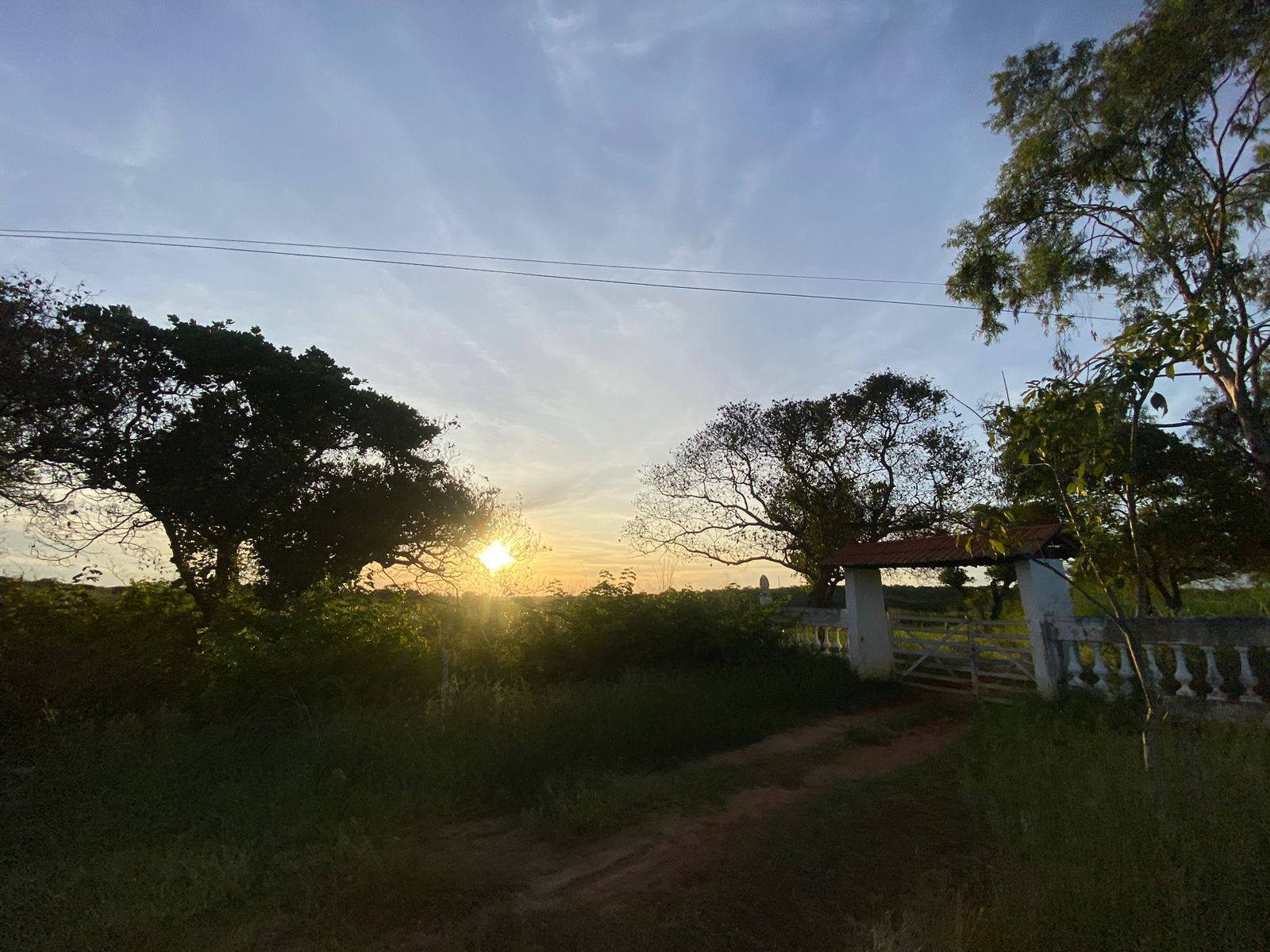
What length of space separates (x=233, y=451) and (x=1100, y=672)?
1524cm

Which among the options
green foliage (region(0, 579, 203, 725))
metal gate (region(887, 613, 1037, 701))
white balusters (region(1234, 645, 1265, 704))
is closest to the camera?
white balusters (region(1234, 645, 1265, 704))

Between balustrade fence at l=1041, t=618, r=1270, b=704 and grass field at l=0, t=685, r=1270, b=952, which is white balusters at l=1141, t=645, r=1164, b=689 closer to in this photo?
balustrade fence at l=1041, t=618, r=1270, b=704

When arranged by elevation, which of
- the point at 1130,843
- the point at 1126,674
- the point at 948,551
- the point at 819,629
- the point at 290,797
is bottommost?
the point at 290,797

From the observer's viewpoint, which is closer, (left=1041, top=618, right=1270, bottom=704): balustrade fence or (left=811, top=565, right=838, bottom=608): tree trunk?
(left=1041, top=618, right=1270, bottom=704): balustrade fence

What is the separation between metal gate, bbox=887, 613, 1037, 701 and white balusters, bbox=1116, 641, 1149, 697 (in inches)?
47.9

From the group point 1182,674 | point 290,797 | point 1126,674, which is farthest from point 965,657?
point 290,797

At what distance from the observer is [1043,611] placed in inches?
325

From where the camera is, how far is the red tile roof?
813 centimetres

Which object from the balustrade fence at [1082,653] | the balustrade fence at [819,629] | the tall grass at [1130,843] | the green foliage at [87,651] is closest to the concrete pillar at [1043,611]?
the balustrade fence at [1082,653]

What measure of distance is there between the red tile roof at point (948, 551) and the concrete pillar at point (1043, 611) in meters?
0.19

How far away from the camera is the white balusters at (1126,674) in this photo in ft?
22.9

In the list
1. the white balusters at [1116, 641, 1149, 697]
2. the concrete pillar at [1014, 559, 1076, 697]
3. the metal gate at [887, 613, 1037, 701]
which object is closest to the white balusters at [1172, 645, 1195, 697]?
the white balusters at [1116, 641, 1149, 697]

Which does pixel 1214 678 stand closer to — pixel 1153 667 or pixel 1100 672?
pixel 1153 667

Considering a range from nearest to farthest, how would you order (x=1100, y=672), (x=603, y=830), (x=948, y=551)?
(x=603, y=830) → (x=1100, y=672) → (x=948, y=551)
